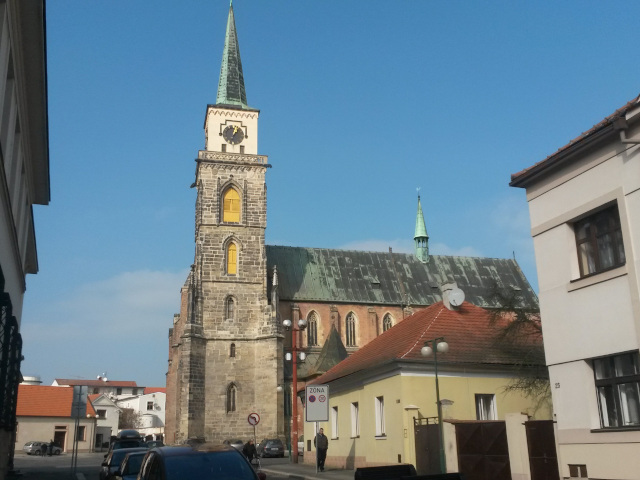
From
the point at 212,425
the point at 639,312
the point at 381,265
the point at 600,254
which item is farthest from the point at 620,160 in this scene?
the point at 381,265

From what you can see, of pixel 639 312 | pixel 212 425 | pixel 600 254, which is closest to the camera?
pixel 639 312

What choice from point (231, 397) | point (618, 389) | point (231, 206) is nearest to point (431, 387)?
point (618, 389)

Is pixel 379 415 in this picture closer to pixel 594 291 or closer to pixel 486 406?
pixel 486 406

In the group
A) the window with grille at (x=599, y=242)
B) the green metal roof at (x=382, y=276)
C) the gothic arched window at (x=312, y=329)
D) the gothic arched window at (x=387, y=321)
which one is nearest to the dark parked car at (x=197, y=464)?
the window with grille at (x=599, y=242)

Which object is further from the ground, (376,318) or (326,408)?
(376,318)

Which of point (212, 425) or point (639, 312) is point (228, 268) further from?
point (639, 312)

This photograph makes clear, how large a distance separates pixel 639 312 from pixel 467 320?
1347cm

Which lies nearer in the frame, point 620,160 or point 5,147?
point 620,160

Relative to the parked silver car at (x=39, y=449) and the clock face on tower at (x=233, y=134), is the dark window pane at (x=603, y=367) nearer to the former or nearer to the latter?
the clock face on tower at (x=233, y=134)

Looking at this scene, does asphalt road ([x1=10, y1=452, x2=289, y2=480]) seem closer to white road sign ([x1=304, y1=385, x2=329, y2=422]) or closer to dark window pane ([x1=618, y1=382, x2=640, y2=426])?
white road sign ([x1=304, y1=385, x2=329, y2=422])

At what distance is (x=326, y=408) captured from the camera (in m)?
22.7

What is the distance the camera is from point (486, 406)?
23.4 m

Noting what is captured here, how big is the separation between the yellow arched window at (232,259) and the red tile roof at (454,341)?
24.9m

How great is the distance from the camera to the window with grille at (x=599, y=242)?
13750 millimetres
